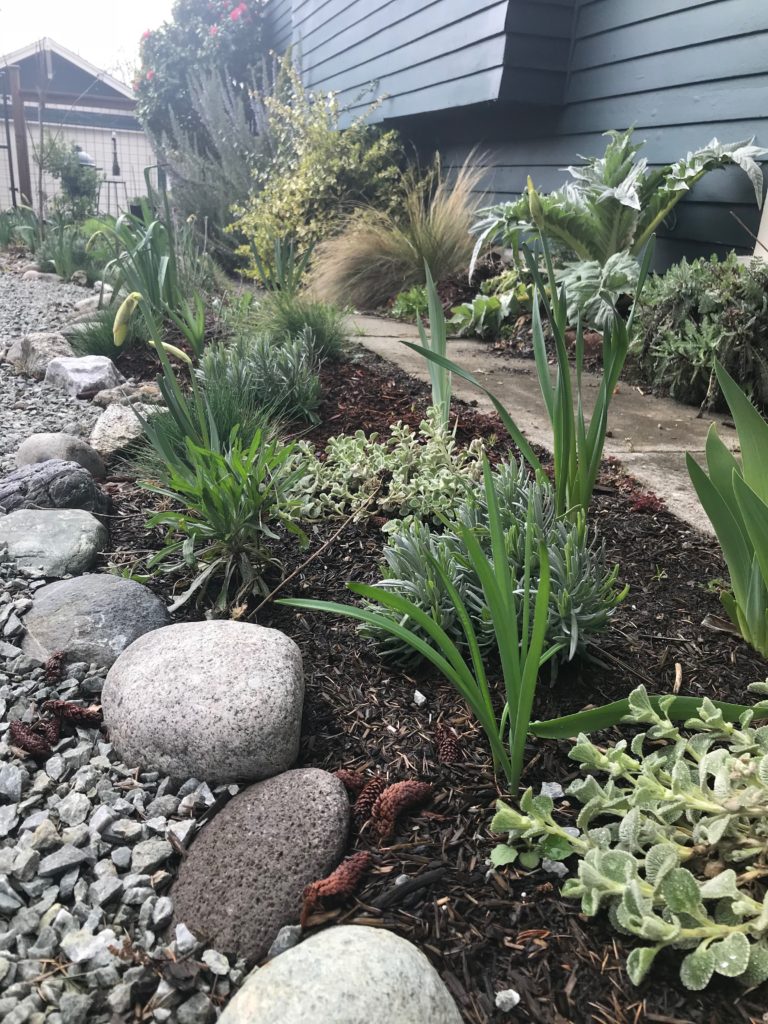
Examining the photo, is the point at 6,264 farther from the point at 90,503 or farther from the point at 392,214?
the point at 90,503

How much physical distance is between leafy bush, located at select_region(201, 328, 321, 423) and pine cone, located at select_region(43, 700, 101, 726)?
1.59 metres

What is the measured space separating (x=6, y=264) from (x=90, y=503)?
28.0 ft

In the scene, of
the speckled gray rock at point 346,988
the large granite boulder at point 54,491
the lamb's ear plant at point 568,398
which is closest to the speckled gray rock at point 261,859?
the speckled gray rock at point 346,988

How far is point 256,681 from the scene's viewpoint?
156 centimetres

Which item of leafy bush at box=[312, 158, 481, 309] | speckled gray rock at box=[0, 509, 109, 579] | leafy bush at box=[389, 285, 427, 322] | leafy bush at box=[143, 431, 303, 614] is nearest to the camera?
leafy bush at box=[143, 431, 303, 614]

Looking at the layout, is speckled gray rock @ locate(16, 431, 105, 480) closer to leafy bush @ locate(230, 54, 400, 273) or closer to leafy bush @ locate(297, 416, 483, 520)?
leafy bush @ locate(297, 416, 483, 520)

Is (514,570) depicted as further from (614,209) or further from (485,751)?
(614,209)

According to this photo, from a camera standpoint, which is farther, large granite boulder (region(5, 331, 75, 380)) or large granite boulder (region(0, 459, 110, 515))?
large granite boulder (region(5, 331, 75, 380))

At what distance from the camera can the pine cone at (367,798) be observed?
1.38 metres

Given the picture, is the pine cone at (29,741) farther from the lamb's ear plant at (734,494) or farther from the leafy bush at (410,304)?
the leafy bush at (410,304)

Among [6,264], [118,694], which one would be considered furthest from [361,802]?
[6,264]

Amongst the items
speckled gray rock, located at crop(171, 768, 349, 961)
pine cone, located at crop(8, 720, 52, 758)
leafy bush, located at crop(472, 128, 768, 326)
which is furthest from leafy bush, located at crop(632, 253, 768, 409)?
pine cone, located at crop(8, 720, 52, 758)

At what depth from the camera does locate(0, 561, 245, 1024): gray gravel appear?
3.59 ft

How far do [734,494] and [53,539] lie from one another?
6.36ft
